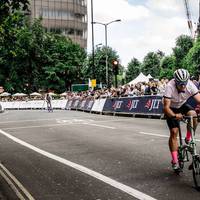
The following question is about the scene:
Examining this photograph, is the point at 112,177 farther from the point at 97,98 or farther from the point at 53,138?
the point at 97,98

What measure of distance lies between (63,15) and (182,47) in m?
29.2

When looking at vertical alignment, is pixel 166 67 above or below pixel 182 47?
below

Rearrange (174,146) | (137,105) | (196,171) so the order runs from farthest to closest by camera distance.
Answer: (137,105)
(174,146)
(196,171)

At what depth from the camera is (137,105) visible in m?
25.8

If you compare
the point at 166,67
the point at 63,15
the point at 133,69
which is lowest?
the point at 133,69

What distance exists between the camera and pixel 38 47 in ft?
257

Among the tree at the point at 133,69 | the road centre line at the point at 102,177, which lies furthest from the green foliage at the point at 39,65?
the road centre line at the point at 102,177

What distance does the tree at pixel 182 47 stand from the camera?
112 meters

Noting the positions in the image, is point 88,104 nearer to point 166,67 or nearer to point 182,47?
point 182,47

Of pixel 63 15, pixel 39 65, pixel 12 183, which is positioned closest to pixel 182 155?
pixel 12 183

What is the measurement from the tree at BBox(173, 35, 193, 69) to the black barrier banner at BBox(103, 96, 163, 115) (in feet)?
274

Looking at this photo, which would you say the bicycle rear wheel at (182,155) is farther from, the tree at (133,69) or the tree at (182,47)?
the tree at (133,69)

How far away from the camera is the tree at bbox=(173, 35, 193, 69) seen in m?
112

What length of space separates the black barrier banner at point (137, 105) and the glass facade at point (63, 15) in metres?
82.4
